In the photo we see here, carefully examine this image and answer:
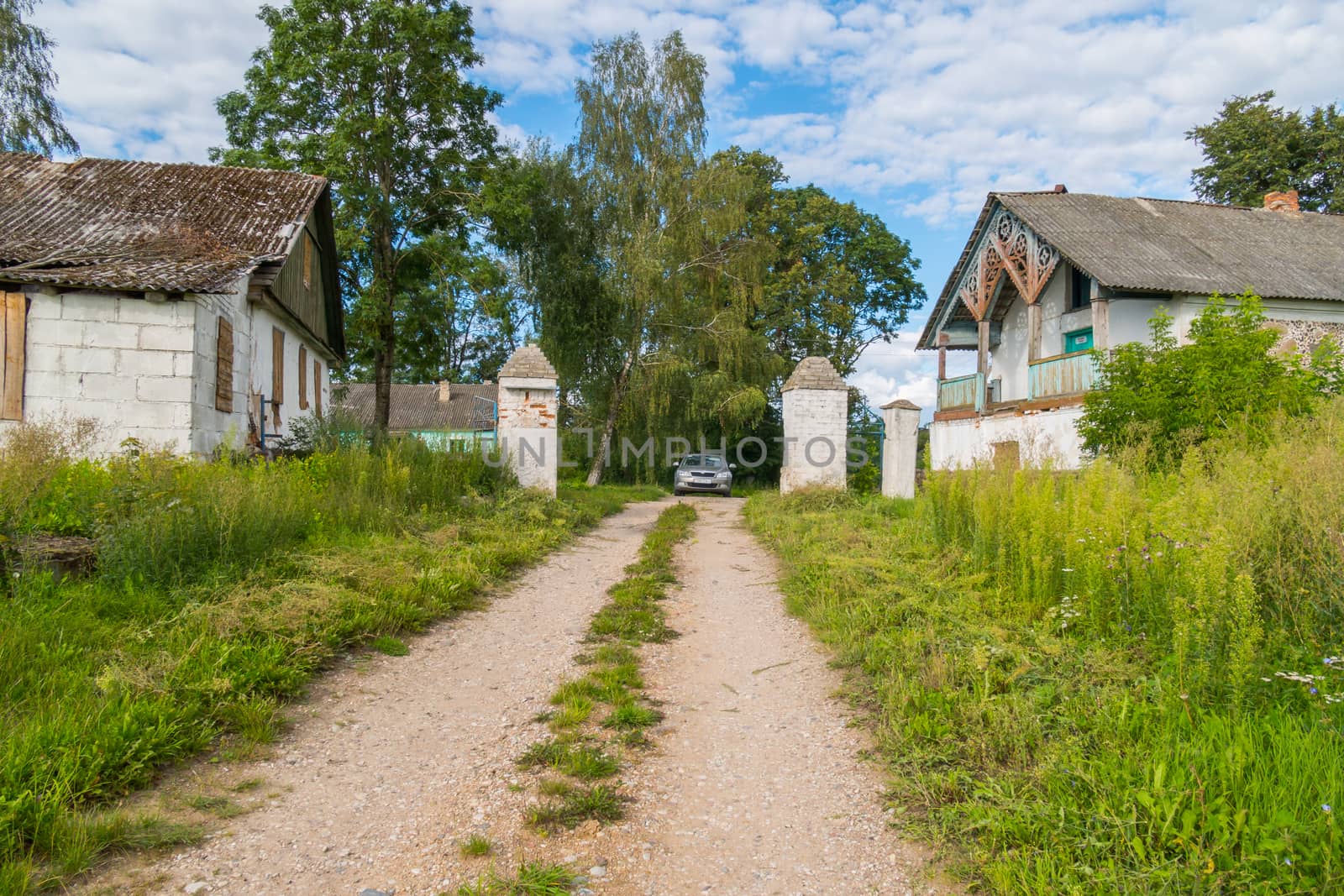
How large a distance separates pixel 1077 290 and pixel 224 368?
1892 cm

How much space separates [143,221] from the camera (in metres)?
11.7

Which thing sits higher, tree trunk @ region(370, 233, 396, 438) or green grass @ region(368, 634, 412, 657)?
tree trunk @ region(370, 233, 396, 438)

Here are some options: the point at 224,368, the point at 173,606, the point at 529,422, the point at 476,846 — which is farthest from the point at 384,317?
the point at 476,846

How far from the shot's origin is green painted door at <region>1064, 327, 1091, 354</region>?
60.1 feet

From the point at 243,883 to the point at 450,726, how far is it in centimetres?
140

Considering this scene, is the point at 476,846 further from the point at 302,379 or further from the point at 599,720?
the point at 302,379

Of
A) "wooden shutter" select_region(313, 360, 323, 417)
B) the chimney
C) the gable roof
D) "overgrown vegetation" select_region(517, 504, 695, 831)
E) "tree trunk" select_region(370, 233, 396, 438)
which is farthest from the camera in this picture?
the chimney

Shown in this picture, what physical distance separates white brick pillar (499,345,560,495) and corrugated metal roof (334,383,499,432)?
2459 cm

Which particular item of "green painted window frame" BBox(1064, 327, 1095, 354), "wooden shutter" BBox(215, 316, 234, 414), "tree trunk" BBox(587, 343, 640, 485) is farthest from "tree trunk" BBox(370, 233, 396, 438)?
"green painted window frame" BBox(1064, 327, 1095, 354)

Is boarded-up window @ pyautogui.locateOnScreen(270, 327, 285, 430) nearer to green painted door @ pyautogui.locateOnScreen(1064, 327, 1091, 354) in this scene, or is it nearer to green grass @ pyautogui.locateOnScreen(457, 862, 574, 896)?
green grass @ pyautogui.locateOnScreen(457, 862, 574, 896)

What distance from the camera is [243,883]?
2.52 meters

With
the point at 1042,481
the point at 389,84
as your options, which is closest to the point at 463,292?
the point at 389,84

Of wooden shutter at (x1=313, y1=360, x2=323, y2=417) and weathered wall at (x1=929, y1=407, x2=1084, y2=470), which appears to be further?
wooden shutter at (x1=313, y1=360, x2=323, y2=417)

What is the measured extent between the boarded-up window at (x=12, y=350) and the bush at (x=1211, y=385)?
1353 centimetres
